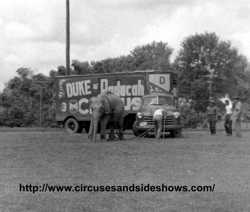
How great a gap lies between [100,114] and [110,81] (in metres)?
6.82

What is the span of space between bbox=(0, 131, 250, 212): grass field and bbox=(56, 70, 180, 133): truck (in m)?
8.63

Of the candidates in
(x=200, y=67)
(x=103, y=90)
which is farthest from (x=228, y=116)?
(x=200, y=67)

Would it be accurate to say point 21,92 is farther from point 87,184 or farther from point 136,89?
point 87,184

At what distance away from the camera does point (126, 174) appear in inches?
405

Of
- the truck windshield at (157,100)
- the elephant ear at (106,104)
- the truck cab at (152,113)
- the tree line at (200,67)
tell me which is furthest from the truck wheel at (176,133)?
the tree line at (200,67)

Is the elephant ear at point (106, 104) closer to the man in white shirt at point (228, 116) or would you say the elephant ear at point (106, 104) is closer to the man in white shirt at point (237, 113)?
the man in white shirt at point (237, 113)

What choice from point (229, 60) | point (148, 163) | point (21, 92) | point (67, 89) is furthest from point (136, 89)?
point (229, 60)

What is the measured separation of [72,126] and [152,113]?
22.0 ft

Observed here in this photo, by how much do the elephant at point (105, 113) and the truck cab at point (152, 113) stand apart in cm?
122

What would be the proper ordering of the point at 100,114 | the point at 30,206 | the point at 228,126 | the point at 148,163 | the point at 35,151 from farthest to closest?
the point at 228,126, the point at 100,114, the point at 35,151, the point at 148,163, the point at 30,206

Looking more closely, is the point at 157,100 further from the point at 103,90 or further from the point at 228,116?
the point at 103,90

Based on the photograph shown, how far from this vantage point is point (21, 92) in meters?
44.5

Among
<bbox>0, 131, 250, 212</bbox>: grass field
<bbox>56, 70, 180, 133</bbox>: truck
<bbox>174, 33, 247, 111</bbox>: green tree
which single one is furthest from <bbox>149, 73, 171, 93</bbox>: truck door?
<bbox>174, 33, 247, 111</bbox>: green tree

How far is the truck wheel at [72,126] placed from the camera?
1062 inches
